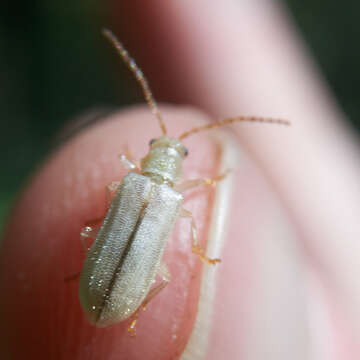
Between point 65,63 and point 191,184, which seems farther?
point 65,63

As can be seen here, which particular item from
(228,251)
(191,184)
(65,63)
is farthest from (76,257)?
(65,63)

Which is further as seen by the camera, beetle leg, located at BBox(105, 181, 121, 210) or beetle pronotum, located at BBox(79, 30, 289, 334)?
beetle leg, located at BBox(105, 181, 121, 210)

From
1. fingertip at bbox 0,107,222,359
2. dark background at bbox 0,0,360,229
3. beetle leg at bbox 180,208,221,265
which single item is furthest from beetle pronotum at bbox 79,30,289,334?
dark background at bbox 0,0,360,229

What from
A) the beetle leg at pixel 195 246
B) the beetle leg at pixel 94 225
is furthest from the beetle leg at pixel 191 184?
the beetle leg at pixel 94 225

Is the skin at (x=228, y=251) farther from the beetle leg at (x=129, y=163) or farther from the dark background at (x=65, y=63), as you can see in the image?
the dark background at (x=65, y=63)

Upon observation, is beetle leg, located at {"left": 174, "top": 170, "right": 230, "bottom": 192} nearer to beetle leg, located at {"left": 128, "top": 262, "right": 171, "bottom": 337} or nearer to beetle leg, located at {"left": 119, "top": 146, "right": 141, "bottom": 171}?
beetle leg, located at {"left": 119, "top": 146, "right": 141, "bottom": 171}

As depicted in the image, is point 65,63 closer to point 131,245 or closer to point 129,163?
point 129,163
